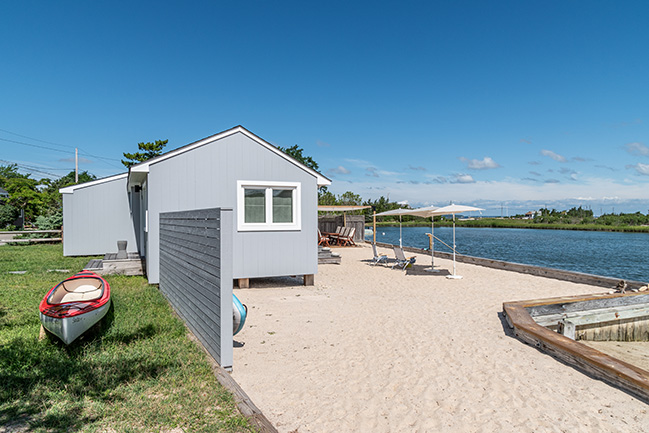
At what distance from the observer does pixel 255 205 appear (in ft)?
32.2

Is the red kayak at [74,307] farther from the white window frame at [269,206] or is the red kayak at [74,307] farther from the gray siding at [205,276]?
the white window frame at [269,206]

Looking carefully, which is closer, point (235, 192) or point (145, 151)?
point (235, 192)

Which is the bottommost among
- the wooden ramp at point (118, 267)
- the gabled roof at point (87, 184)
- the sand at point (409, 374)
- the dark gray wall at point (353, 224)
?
the sand at point (409, 374)

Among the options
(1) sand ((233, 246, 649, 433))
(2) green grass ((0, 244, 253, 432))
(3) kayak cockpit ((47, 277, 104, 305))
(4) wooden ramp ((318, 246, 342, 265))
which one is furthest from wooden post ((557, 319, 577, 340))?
(4) wooden ramp ((318, 246, 342, 265))

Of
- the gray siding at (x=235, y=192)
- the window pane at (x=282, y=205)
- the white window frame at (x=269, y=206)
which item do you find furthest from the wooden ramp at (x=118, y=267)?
the window pane at (x=282, y=205)

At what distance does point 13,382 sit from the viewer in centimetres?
354

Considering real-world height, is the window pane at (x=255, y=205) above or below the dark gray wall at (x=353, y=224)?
above

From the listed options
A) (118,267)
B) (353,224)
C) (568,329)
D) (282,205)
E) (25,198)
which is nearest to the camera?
(568,329)

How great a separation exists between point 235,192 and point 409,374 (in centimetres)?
660

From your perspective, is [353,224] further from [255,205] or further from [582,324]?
[582,324]

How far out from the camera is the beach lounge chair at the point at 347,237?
73.8ft

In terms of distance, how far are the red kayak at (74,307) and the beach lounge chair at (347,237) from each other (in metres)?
17.4

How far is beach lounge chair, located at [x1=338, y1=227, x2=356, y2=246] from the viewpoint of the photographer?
73.8 feet

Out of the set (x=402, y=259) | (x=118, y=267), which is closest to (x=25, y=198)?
(x=118, y=267)
